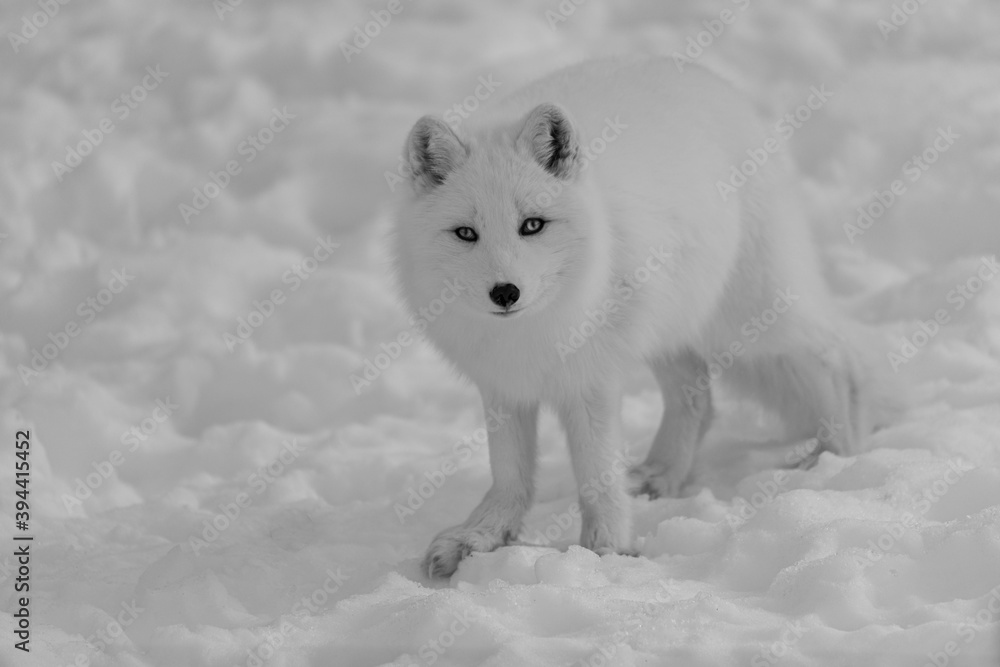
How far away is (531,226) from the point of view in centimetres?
338

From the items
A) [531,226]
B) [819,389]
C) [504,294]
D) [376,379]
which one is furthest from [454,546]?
[376,379]

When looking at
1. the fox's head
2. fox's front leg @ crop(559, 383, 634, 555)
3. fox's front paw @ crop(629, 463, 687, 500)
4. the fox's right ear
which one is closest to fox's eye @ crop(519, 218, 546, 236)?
the fox's head

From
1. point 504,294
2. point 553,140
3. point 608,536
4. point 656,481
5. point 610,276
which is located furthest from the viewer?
point 656,481

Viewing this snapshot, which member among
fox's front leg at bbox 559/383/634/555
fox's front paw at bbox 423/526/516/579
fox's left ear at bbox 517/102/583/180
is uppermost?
fox's left ear at bbox 517/102/583/180

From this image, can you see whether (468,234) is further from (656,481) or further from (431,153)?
(656,481)

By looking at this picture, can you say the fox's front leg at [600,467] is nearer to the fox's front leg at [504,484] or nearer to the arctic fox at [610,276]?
the arctic fox at [610,276]

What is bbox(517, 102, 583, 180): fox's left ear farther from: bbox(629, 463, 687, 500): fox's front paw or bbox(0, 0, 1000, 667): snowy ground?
bbox(629, 463, 687, 500): fox's front paw

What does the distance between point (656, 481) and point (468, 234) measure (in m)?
1.56

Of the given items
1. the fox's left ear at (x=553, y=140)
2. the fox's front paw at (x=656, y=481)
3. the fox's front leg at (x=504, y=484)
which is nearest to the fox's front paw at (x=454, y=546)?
the fox's front leg at (x=504, y=484)

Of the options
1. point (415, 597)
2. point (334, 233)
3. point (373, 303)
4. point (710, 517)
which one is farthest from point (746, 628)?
point (334, 233)

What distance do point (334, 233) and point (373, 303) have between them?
2.24 ft

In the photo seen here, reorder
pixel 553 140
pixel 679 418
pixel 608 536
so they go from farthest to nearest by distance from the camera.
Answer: pixel 679 418 < pixel 608 536 < pixel 553 140

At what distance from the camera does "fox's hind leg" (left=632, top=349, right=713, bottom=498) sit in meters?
4.54

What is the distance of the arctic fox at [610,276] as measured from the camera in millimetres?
3426
